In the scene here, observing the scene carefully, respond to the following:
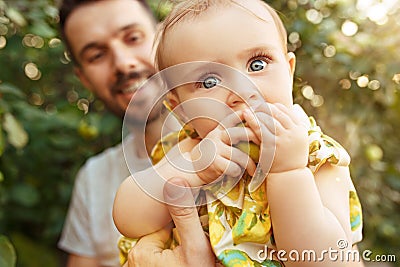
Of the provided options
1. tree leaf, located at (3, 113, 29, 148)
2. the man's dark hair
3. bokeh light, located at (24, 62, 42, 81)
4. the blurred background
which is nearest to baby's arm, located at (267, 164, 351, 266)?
the blurred background

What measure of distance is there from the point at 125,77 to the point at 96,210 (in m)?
0.46

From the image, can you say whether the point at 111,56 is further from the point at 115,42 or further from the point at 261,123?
the point at 261,123

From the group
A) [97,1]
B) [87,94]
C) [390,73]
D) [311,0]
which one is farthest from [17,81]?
[390,73]

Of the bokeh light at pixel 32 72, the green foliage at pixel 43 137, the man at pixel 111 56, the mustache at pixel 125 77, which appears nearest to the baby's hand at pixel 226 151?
the man at pixel 111 56

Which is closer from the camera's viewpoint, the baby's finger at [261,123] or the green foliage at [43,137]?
the baby's finger at [261,123]

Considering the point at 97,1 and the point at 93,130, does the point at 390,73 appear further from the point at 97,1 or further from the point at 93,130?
the point at 93,130

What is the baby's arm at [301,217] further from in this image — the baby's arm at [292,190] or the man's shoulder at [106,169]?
the man's shoulder at [106,169]

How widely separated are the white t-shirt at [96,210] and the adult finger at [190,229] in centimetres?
83

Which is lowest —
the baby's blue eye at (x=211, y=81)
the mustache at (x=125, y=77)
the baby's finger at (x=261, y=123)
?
the mustache at (x=125, y=77)

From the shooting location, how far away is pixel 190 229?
0.61 metres

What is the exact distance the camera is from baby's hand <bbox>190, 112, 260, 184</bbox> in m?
0.56

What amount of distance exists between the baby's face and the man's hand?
0.08 meters

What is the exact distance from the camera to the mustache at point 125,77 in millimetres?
1154

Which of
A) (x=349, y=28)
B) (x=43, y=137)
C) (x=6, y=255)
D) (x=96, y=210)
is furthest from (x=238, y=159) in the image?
(x=43, y=137)
